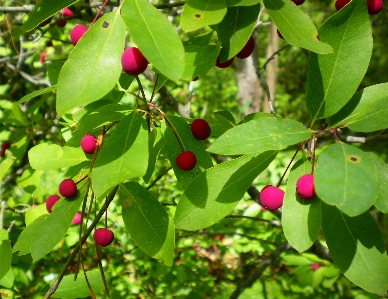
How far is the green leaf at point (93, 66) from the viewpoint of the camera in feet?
2.58

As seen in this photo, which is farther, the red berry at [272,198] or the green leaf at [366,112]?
the red berry at [272,198]

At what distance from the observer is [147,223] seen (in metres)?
1.11

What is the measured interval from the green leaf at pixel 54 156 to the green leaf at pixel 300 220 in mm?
607

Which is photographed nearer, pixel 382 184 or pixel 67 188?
pixel 382 184

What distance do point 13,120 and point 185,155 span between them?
1497 mm

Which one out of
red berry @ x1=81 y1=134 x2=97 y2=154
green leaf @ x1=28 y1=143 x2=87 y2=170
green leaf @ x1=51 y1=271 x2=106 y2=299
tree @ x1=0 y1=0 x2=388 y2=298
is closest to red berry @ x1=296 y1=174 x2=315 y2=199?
tree @ x1=0 y1=0 x2=388 y2=298

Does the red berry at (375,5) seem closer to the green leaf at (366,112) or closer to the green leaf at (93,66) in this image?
the green leaf at (366,112)

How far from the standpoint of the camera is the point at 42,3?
0.96 metres

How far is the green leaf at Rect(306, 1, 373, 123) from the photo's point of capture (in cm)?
93

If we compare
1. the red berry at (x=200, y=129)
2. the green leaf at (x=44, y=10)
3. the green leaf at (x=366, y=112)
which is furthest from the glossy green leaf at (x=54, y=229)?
the green leaf at (x=366, y=112)

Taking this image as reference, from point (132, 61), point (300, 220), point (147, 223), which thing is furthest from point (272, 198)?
point (132, 61)

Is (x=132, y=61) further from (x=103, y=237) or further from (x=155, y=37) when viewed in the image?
(x=103, y=237)

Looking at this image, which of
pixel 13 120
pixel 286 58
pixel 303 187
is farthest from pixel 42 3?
pixel 286 58

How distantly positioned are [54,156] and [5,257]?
351mm
